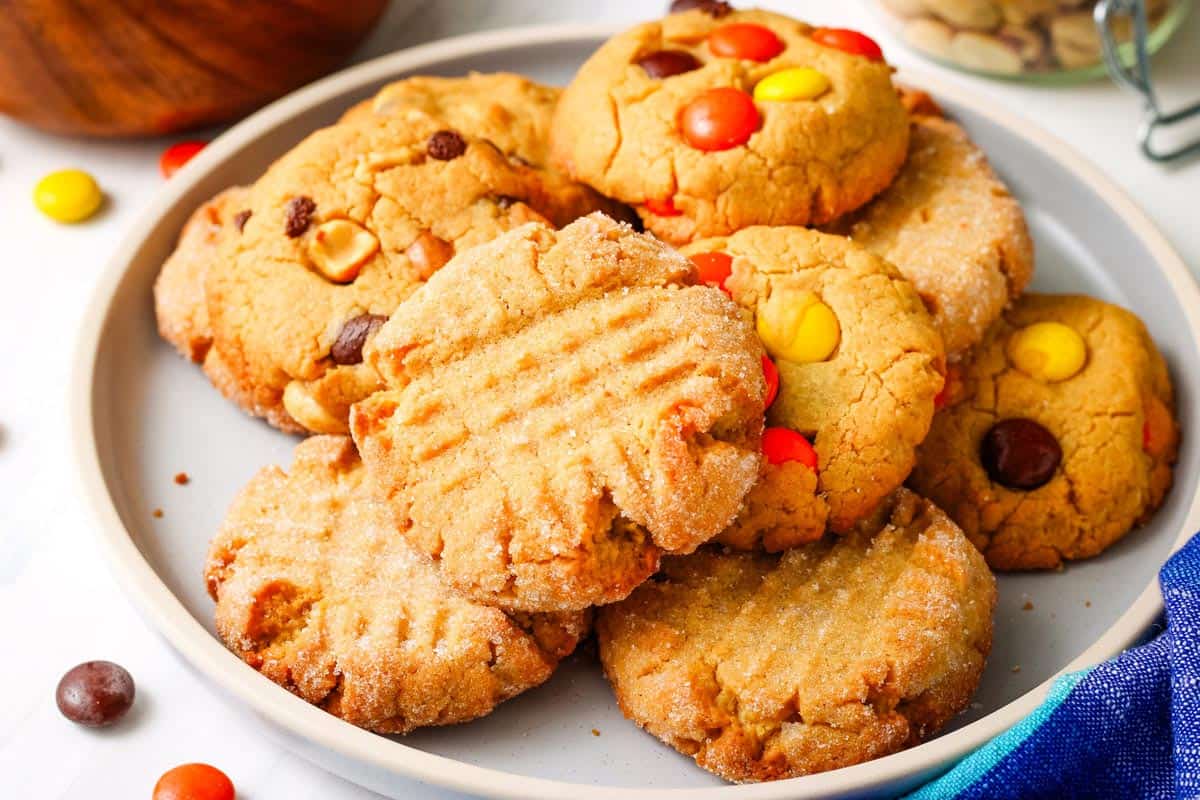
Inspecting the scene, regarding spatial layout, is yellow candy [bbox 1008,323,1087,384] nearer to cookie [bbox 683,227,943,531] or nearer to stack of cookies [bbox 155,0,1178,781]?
stack of cookies [bbox 155,0,1178,781]

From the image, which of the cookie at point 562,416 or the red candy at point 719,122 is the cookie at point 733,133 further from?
the cookie at point 562,416

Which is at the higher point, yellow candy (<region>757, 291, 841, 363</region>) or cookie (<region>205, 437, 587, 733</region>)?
yellow candy (<region>757, 291, 841, 363</region>)

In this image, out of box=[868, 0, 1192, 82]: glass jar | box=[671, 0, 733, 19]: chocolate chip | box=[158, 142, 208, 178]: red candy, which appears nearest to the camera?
box=[671, 0, 733, 19]: chocolate chip

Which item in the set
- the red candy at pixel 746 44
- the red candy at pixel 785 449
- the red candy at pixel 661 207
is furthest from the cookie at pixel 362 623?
the red candy at pixel 746 44

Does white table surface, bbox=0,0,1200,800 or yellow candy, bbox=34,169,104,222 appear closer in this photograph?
white table surface, bbox=0,0,1200,800

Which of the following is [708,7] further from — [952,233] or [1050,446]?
[1050,446]

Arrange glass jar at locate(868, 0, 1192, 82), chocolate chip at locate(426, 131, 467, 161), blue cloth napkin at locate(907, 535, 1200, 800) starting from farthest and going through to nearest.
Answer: glass jar at locate(868, 0, 1192, 82) < chocolate chip at locate(426, 131, 467, 161) < blue cloth napkin at locate(907, 535, 1200, 800)

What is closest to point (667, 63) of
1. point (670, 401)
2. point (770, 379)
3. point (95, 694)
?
point (770, 379)

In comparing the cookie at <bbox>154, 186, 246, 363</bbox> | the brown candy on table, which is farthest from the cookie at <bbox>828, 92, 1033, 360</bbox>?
the brown candy on table
